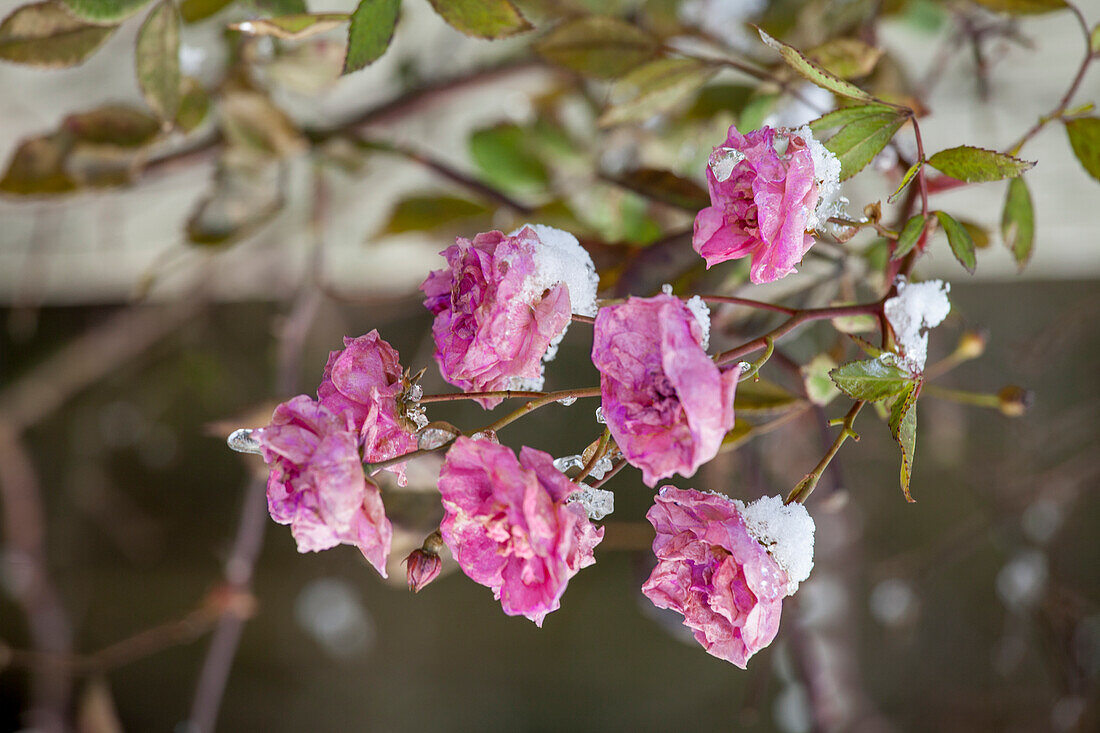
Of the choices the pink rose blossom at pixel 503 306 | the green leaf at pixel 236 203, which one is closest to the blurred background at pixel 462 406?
the green leaf at pixel 236 203

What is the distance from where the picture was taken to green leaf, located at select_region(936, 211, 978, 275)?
0.24 metres

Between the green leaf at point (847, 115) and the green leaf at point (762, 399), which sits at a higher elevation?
the green leaf at point (847, 115)

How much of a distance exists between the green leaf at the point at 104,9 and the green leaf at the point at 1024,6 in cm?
35

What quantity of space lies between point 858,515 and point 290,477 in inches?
34.8

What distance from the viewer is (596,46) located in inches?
13.8

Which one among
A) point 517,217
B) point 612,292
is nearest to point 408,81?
point 517,217

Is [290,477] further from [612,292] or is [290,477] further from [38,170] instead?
[38,170]

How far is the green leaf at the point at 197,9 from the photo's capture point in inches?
14.3

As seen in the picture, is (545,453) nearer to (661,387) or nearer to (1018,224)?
(661,387)

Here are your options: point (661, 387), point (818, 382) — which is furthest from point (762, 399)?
point (661, 387)

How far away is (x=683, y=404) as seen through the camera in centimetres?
17

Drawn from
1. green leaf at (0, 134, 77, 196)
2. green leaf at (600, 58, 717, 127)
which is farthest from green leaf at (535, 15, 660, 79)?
green leaf at (0, 134, 77, 196)

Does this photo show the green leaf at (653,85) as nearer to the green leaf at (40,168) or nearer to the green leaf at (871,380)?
the green leaf at (871,380)

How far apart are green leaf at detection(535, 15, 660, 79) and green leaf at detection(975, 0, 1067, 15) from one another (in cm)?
15
